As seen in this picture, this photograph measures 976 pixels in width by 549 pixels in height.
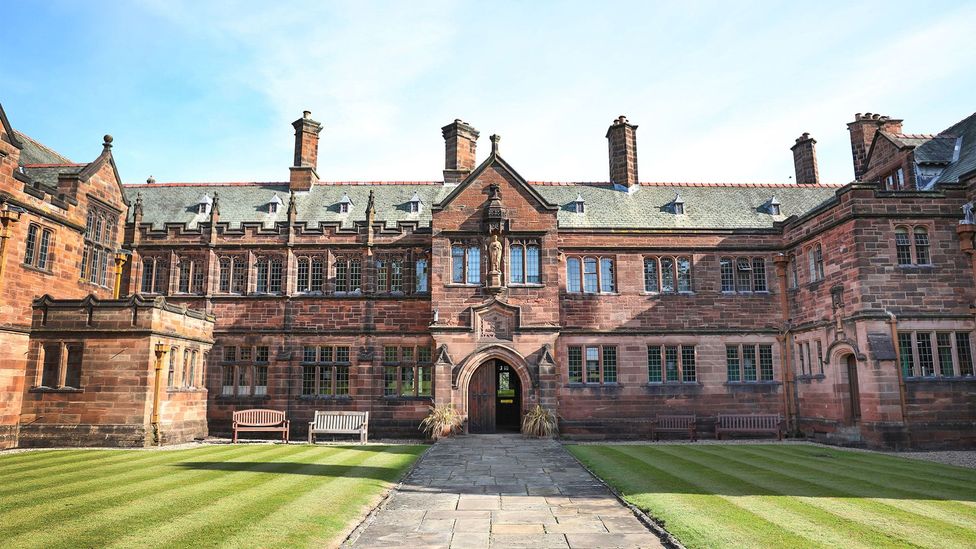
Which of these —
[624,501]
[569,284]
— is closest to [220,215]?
[569,284]

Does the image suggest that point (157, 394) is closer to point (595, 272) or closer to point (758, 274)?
point (595, 272)

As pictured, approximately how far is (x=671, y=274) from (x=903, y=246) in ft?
29.7

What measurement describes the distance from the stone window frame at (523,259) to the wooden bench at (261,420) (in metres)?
11.2

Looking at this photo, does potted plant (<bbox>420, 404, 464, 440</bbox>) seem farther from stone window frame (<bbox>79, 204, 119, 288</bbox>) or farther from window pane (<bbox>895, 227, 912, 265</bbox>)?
window pane (<bbox>895, 227, 912, 265</bbox>)

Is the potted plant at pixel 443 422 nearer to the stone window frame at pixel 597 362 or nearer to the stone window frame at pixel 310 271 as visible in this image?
the stone window frame at pixel 597 362

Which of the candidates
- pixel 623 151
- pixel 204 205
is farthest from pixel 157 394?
pixel 623 151

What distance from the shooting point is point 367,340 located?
93.6 feet

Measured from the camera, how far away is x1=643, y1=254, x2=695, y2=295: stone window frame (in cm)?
2884

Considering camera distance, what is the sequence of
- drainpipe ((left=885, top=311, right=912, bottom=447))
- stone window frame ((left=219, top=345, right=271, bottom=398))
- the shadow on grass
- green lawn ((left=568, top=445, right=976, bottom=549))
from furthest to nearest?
Result: stone window frame ((left=219, top=345, right=271, bottom=398))
drainpipe ((left=885, top=311, right=912, bottom=447))
the shadow on grass
green lawn ((left=568, top=445, right=976, bottom=549))

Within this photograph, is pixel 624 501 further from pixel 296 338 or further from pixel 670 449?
pixel 296 338

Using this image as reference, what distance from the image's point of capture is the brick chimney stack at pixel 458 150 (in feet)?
108

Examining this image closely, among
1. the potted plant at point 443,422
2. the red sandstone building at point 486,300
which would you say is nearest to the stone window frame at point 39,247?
the red sandstone building at point 486,300

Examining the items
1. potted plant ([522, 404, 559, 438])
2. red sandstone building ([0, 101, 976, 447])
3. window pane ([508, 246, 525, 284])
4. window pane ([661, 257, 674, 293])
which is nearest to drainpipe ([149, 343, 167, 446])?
red sandstone building ([0, 101, 976, 447])

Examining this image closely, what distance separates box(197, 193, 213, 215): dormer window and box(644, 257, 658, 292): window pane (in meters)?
21.5
